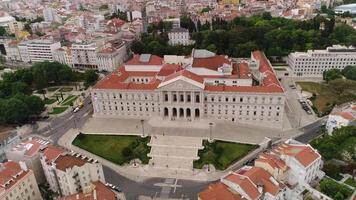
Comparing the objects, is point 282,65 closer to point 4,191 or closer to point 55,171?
point 55,171

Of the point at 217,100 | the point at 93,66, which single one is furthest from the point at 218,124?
the point at 93,66

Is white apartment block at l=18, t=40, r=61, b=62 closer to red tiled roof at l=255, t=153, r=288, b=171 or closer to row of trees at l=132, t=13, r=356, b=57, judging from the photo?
row of trees at l=132, t=13, r=356, b=57

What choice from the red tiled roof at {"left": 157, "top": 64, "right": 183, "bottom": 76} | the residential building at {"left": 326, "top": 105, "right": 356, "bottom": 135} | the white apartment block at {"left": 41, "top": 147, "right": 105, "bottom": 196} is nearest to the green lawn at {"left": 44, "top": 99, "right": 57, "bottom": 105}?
the red tiled roof at {"left": 157, "top": 64, "right": 183, "bottom": 76}

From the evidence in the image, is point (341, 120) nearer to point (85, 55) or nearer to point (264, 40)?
point (264, 40)

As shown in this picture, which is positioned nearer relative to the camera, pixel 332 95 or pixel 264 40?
pixel 332 95

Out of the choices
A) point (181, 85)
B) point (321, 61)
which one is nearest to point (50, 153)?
point (181, 85)

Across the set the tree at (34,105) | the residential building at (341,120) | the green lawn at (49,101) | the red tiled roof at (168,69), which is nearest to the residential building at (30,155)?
the tree at (34,105)
